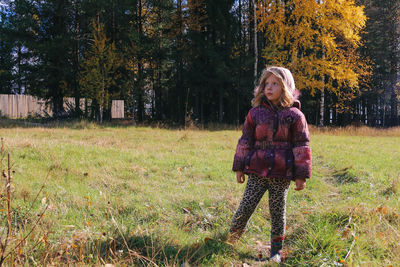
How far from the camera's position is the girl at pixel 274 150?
2.64 metres

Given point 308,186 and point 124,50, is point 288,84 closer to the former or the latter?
point 308,186

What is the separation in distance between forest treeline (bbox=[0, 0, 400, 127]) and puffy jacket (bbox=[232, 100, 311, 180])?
548 inches

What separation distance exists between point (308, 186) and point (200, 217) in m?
2.63

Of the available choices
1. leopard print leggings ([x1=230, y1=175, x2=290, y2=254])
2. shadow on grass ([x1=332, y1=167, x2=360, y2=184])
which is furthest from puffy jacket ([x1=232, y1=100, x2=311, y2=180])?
shadow on grass ([x1=332, y1=167, x2=360, y2=184])

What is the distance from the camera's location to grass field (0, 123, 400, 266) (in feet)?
8.20

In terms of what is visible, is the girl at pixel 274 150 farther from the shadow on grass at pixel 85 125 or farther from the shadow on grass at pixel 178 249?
the shadow on grass at pixel 85 125

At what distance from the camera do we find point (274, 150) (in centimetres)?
271

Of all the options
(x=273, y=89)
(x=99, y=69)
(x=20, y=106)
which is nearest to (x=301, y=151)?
(x=273, y=89)

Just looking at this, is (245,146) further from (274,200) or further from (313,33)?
(313,33)

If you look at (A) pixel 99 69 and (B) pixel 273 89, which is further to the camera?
(A) pixel 99 69

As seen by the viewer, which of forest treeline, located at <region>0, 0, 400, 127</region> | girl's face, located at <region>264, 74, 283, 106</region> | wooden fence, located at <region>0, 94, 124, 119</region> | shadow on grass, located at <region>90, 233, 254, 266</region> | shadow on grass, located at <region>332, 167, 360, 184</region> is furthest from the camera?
wooden fence, located at <region>0, 94, 124, 119</region>

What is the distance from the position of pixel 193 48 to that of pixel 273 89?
18.1m

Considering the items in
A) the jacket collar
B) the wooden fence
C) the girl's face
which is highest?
the wooden fence

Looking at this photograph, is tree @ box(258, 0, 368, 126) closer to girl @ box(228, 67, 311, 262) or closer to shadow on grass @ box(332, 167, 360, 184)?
shadow on grass @ box(332, 167, 360, 184)
